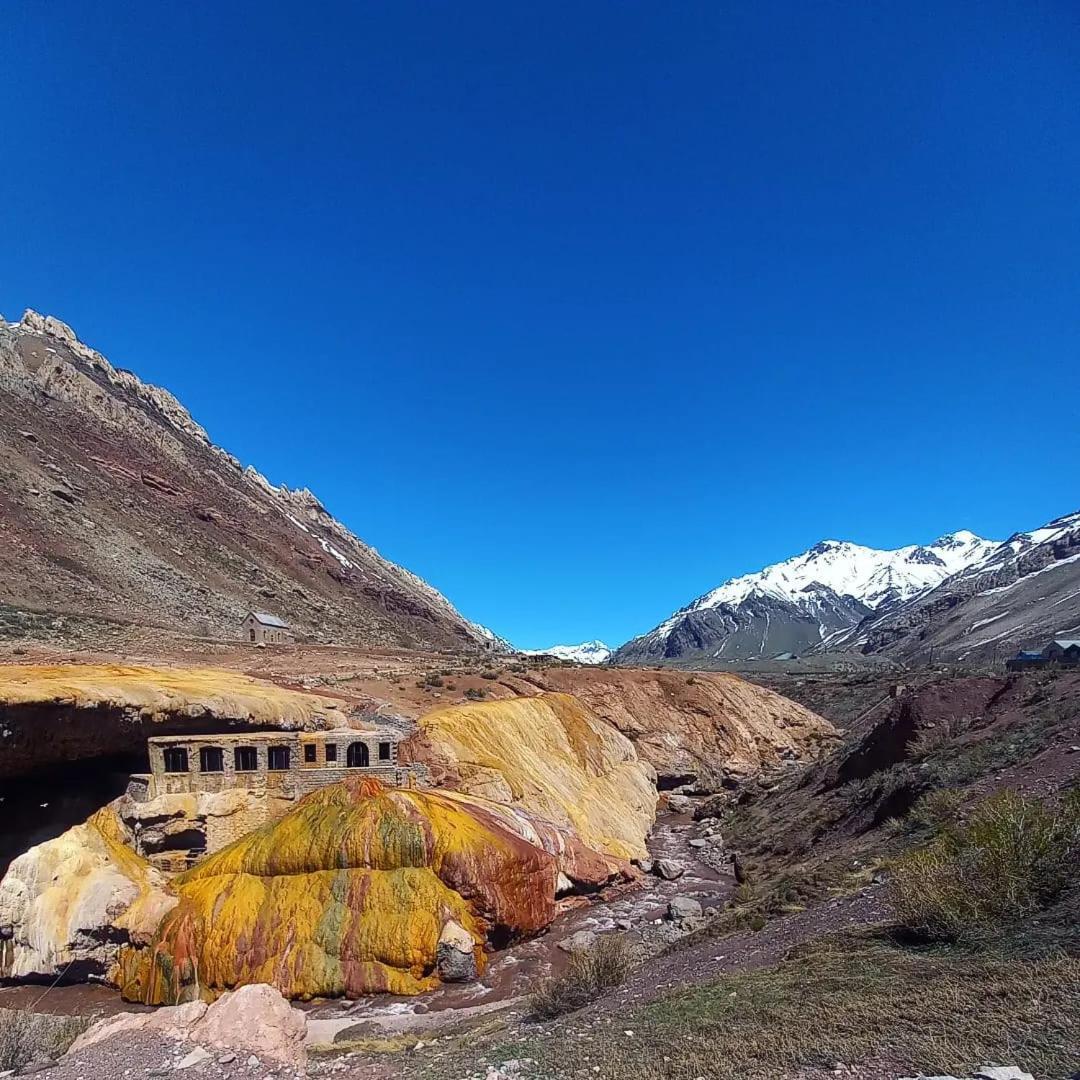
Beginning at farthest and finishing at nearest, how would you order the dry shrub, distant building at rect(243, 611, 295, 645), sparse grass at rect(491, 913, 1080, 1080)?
distant building at rect(243, 611, 295, 645), the dry shrub, sparse grass at rect(491, 913, 1080, 1080)

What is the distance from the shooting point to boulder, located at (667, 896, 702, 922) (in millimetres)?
19922

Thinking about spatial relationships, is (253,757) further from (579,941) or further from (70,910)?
(579,941)

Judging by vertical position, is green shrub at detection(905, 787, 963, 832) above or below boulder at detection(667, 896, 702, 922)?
above

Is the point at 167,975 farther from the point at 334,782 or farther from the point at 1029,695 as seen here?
the point at 1029,695

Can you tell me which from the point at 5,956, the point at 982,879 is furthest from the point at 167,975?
the point at 982,879

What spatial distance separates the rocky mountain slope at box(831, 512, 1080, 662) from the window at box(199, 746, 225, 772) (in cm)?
11346

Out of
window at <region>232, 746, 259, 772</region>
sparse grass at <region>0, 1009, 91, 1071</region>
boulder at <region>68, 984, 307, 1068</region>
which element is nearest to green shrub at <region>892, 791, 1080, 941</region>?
boulder at <region>68, 984, 307, 1068</region>

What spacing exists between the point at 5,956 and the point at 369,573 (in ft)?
303

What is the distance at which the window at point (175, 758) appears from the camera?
1989cm

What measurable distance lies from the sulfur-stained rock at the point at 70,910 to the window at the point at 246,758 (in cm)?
383

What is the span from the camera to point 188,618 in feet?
191

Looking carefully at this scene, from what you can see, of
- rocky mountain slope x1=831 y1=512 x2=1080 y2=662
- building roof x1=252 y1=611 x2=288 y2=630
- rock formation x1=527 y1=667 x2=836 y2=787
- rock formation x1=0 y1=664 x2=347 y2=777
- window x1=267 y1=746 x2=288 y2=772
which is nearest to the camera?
rock formation x1=0 y1=664 x2=347 y2=777

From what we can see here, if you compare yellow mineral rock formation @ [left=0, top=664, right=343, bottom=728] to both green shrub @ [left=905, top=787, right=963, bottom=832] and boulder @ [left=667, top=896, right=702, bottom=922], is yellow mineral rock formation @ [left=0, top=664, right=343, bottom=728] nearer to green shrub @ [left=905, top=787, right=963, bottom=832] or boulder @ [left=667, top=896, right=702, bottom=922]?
boulder @ [left=667, top=896, right=702, bottom=922]

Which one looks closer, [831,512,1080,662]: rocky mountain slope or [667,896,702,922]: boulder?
[667,896,702,922]: boulder
